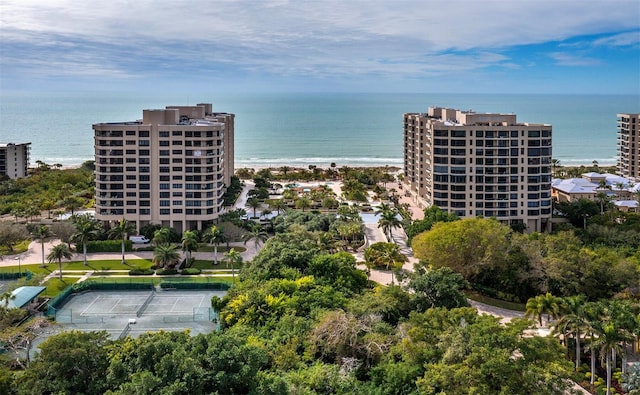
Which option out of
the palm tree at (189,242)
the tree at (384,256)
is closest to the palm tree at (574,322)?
the tree at (384,256)

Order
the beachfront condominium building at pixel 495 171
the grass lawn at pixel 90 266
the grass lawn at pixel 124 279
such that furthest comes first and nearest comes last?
1. the beachfront condominium building at pixel 495 171
2. the grass lawn at pixel 90 266
3. the grass lawn at pixel 124 279

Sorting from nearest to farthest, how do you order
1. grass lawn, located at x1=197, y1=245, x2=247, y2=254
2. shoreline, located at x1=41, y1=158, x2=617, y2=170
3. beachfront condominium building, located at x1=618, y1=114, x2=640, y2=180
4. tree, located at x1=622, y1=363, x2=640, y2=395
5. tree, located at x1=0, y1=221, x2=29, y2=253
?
tree, located at x1=622, y1=363, x2=640, y2=395 → tree, located at x1=0, y1=221, x2=29, y2=253 → grass lawn, located at x1=197, y1=245, x2=247, y2=254 → beachfront condominium building, located at x1=618, y1=114, x2=640, y2=180 → shoreline, located at x1=41, y1=158, x2=617, y2=170

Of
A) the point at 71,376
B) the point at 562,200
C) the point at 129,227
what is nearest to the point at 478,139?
the point at 562,200

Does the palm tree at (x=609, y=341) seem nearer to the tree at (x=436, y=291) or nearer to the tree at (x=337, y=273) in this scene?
the tree at (x=436, y=291)

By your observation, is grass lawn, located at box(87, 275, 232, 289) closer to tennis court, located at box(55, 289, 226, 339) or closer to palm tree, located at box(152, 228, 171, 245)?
tennis court, located at box(55, 289, 226, 339)

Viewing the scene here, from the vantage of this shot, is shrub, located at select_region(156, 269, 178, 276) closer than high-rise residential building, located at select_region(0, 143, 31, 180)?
Yes

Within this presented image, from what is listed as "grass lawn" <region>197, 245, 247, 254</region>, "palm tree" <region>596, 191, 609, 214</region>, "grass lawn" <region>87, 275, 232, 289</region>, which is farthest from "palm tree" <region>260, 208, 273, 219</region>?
"palm tree" <region>596, 191, 609, 214</region>
